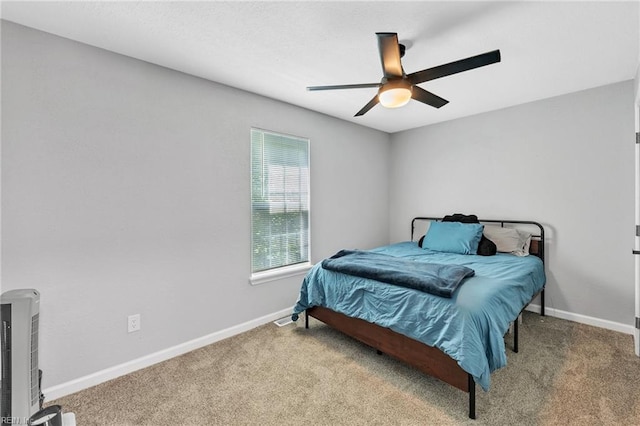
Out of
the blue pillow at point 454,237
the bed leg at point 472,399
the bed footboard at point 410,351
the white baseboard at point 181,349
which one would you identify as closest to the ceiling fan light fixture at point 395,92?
the bed footboard at point 410,351

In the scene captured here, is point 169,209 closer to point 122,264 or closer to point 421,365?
point 122,264

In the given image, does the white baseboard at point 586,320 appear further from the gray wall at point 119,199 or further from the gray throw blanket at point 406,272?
the gray wall at point 119,199

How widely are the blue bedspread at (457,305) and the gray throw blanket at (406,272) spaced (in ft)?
0.16

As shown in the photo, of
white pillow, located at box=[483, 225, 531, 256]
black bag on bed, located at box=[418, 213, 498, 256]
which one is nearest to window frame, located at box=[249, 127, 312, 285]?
black bag on bed, located at box=[418, 213, 498, 256]

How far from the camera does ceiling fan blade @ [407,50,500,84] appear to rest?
1638mm

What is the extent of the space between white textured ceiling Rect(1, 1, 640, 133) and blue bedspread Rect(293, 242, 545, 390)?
174 centimetres

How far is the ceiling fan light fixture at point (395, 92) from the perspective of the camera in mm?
1971

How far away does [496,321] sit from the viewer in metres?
1.82

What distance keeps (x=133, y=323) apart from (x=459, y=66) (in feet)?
9.63

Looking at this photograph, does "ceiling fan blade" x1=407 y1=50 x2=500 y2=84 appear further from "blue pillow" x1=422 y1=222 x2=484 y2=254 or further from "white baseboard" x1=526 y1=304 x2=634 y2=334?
"white baseboard" x1=526 y1=304 x2=634 y2=334

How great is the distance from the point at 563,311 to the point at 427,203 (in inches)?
78.0

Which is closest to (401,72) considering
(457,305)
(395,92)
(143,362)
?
(395,92)

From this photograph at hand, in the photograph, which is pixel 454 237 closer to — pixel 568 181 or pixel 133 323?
pixel 568 181

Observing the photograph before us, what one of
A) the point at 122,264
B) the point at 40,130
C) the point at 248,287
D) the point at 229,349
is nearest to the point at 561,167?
the point at 248,287
